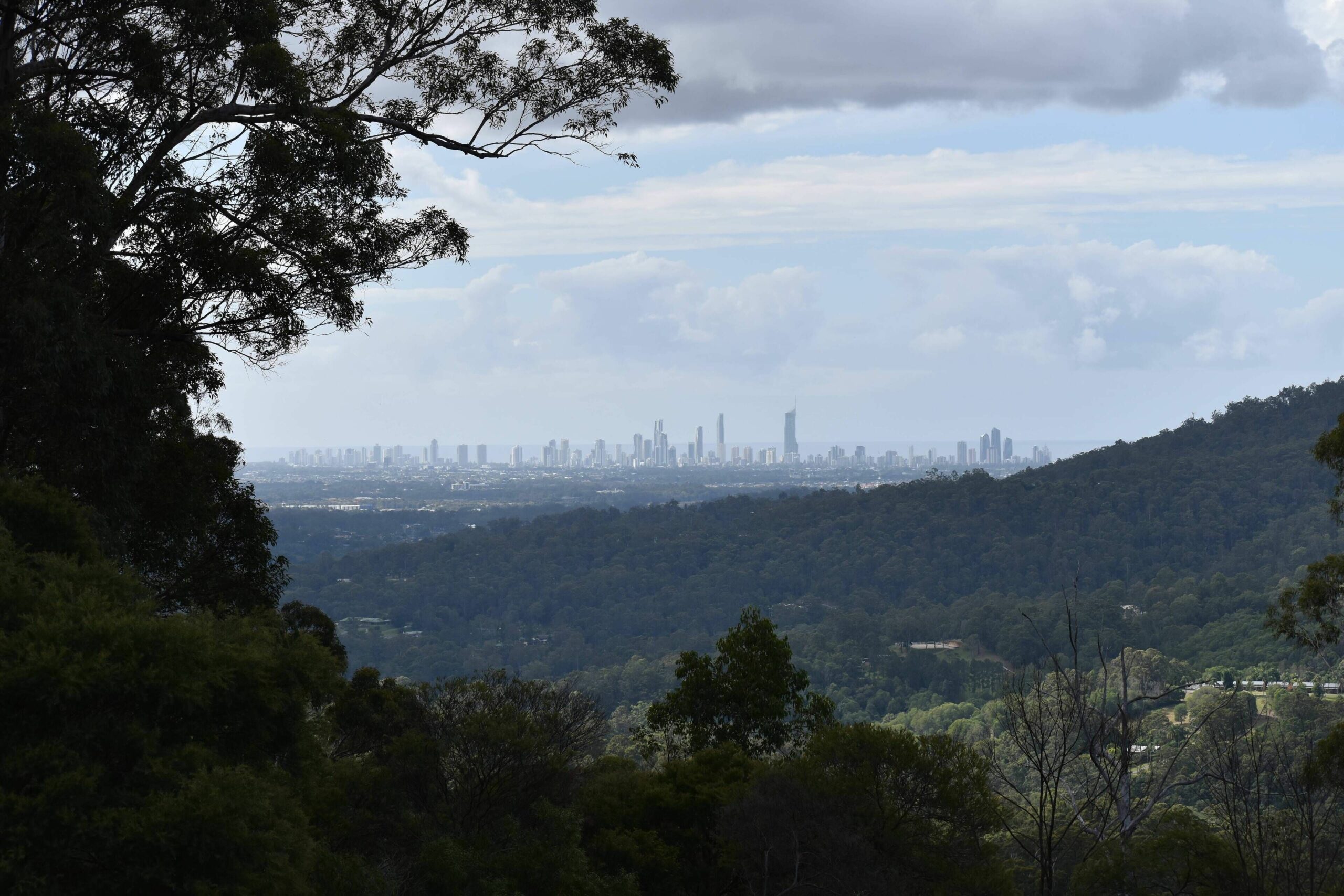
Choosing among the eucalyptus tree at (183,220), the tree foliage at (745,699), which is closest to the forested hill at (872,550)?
the tree foliage at (745,699)

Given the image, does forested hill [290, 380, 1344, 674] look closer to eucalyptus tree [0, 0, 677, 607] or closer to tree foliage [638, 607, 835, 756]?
tree foliage [638, 607, 835, 756]

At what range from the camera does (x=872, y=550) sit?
89.3 m

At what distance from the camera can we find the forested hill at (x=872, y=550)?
78188mm

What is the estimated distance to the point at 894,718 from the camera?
164 feet

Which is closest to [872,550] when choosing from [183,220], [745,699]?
[745,699]

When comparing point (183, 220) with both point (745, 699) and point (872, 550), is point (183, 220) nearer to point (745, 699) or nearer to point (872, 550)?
point (745, 699)

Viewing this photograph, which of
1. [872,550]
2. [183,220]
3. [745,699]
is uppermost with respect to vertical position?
[183,220]

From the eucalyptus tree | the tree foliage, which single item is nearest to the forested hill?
the tree foliage

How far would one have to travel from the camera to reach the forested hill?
78188mm

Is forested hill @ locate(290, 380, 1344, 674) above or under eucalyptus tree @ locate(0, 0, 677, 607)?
under

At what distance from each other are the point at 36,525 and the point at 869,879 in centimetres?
710

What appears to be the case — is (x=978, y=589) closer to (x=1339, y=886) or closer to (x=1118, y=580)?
(x=1118, y=580)

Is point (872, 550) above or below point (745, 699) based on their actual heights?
below

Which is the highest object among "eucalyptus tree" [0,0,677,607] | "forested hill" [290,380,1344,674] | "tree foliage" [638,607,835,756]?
"eucalyptus tree" [0,0,677,607]
